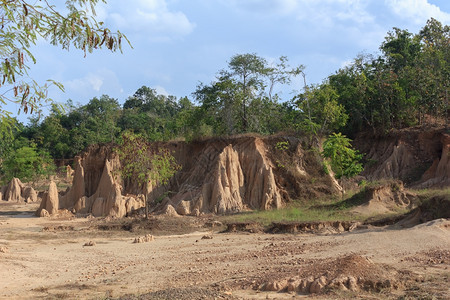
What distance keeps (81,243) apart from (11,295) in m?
7.73

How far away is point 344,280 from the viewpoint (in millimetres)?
8719

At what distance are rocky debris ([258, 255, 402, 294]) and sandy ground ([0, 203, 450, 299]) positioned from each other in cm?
8

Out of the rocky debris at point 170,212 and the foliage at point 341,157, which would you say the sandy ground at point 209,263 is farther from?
the foliage at point 341,157

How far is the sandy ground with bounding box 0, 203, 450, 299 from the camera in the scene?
907 cm

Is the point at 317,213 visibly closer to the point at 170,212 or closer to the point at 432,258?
the point at 170,212

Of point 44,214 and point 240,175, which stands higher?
point 240,175

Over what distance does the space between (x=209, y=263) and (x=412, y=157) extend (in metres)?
21.3

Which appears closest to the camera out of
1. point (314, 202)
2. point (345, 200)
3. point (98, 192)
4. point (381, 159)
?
point (345, 200)

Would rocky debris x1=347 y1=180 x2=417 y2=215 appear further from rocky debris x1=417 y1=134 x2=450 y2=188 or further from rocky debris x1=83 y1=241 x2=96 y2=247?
rocky debris x1=83 y1=241 x2=96 y2=247

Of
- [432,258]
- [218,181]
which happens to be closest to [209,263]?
[432,258]

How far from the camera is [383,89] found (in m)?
33.5

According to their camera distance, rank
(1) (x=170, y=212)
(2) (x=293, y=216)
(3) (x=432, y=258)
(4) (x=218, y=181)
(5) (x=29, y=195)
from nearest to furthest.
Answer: (3) (x=432, y=258)
(2) (x=293, y=216)
(1) (x=170, y=212)
(4) (x=218, y=181)
(5) (x=29, y=195)

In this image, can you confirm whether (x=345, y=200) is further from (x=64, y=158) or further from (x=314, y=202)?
(x=64, y=158)

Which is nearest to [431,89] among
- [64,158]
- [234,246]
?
[234,246]
